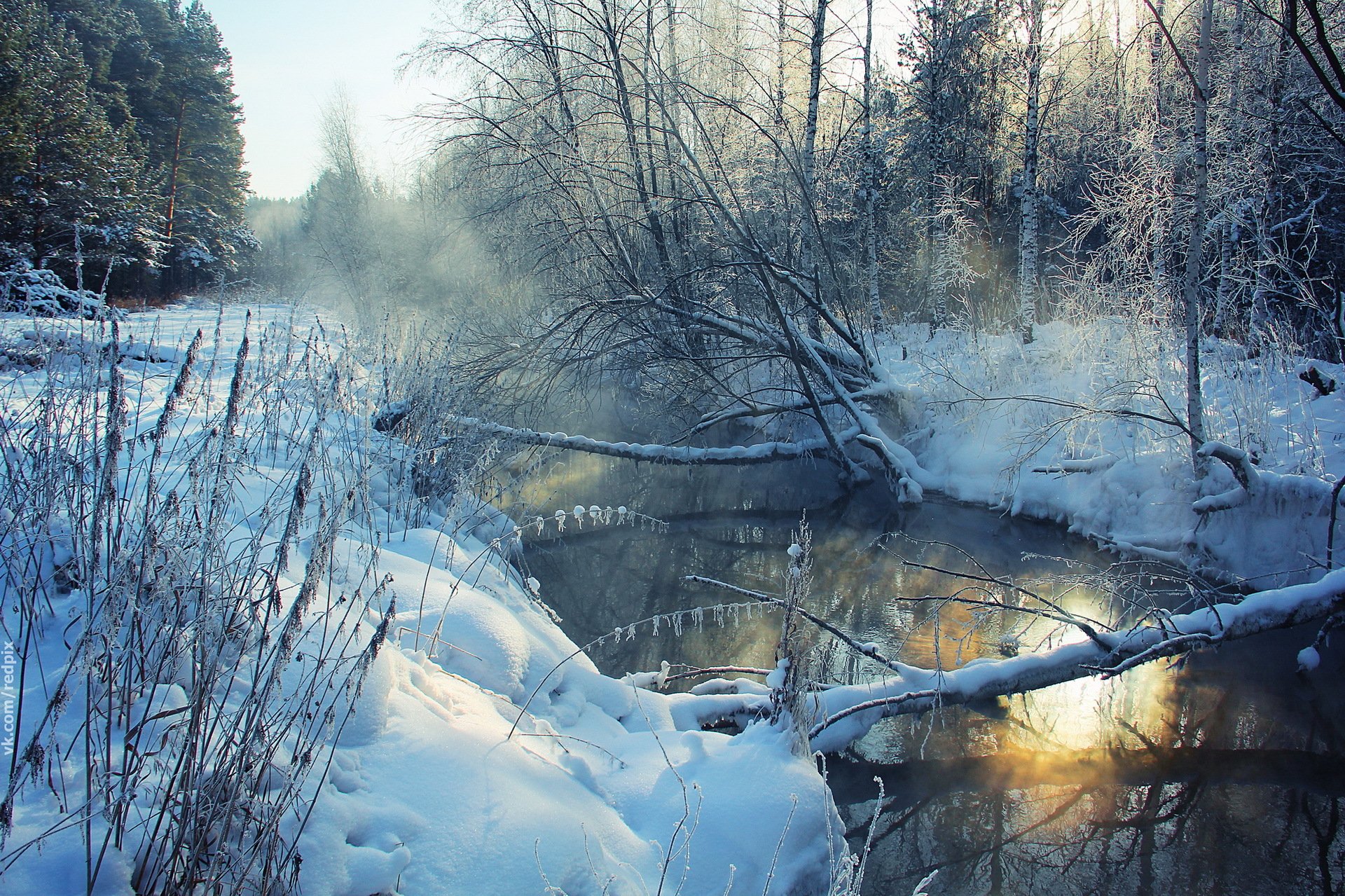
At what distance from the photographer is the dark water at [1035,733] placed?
9.65 ft

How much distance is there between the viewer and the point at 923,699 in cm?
344

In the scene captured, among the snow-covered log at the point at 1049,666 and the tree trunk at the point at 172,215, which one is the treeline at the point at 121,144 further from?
the snow-covered log at the point at 1049,666

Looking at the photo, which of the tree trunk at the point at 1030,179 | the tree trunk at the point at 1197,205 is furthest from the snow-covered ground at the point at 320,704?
the tree trunk at the point at 1030,179

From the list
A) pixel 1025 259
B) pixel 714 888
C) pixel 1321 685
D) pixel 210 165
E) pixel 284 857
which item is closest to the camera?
pixel 284 857

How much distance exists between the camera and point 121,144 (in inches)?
642

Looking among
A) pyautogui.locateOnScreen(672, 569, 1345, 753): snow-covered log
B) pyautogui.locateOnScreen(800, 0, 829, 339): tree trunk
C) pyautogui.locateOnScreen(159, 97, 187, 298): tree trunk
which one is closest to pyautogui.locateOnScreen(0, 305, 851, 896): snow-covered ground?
pyautogui.locateOnScreen(672, 569, 1345, 753): snow-covered log

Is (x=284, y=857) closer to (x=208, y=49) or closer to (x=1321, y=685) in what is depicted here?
(x=1321, y=685)

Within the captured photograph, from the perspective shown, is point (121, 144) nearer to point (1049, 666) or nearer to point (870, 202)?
point (870, 202)

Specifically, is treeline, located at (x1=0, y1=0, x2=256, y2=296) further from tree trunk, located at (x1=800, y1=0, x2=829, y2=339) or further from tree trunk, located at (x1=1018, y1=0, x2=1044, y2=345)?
tree trunk, located at (x1=1018, y1=0, x2=1044, y2=345)

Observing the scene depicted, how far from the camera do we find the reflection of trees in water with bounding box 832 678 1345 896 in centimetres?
286

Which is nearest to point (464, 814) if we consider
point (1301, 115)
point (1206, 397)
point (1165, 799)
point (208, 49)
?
point (1165, 799)

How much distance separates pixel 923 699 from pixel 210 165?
30.5 meters

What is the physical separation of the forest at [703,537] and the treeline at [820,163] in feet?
0.33

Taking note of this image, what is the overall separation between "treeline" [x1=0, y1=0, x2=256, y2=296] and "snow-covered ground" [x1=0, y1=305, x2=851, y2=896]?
863mm
